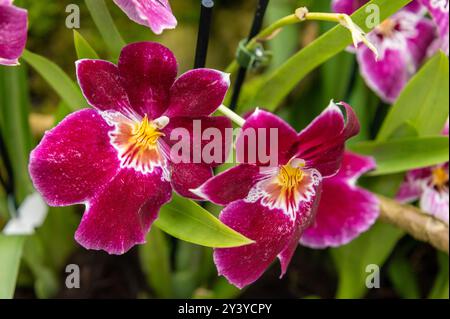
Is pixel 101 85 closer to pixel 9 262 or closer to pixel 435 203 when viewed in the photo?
pixel 9 262

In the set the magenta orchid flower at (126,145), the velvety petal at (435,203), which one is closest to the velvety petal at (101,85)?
the magenta orchid flower at (126,145)

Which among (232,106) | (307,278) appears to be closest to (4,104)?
(232,106)

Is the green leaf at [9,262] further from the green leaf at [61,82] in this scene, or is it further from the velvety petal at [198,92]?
the velvety petal at [198,92]

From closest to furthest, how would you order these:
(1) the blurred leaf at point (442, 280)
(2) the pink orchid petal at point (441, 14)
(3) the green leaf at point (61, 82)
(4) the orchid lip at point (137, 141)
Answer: (4) the orchid lip at point (137, 141)
(3) the green leaf at point (61, 82)
(2) the pink orchid petal at point (441, 14)
(1) the blurred leaf at point (442, 280)

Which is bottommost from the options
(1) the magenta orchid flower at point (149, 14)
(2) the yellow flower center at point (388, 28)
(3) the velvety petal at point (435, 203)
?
(3) the velvety petal at point (435, 203)

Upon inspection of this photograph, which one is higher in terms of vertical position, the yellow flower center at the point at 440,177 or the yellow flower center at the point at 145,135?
the yellow flower center at the point at 145,135

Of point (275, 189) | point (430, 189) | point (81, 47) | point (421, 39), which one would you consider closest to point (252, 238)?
point (275, 189)
